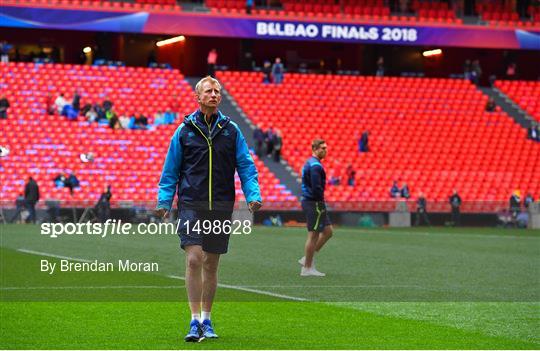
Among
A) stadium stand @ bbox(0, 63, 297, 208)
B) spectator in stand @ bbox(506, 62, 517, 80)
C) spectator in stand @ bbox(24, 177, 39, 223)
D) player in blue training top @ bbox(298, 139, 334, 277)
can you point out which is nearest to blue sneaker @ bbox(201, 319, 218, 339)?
player in blue training top @ bbox(298, 139, 334, 277)

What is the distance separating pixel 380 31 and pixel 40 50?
14769mm

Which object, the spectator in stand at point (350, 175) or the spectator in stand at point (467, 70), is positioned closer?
the spectator in stand at point (350, 175)

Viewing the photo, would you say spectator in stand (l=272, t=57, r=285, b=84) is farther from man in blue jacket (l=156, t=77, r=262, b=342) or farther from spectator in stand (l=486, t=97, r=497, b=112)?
man in blue jacket (l=156, t=77, r=262, b=342)

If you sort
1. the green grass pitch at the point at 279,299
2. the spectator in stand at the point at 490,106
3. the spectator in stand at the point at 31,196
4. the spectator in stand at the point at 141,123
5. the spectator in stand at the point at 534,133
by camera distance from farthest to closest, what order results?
the spectator in stand at the point at 490,106, the spectator in stand at the point at 534,133, the spectator in stand at the point at 141,123, the spectator in stand at the point at 31,196, the green grass pitch at the point at 279,299

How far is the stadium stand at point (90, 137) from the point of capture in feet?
133

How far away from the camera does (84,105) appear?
45562mm

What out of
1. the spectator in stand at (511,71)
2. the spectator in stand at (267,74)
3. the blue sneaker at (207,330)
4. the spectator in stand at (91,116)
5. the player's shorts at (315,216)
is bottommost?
the blue sneaker at (207,330)

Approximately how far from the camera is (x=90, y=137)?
4375 cm

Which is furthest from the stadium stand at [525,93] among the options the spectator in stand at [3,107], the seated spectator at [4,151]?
the seated spectator at [4,151]

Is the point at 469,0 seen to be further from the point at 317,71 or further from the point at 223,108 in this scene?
the point at 223,108

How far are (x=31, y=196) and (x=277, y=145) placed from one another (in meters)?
10.7

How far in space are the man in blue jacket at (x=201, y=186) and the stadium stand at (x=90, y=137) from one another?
27083 mm

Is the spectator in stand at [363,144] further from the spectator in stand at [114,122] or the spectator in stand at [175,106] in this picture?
the spectator in stand at [114,122]

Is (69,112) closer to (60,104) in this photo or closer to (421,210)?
(60,104)
